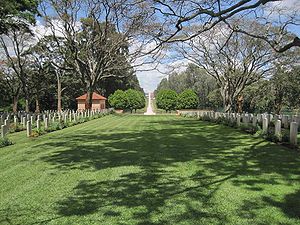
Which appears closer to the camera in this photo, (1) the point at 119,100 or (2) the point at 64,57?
(2) the point at 64,57

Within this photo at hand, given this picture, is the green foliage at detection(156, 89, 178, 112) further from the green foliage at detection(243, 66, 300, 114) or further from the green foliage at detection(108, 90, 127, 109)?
the green foliage at detection(243, 66, 300, 114)

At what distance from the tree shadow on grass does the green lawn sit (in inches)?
0.6

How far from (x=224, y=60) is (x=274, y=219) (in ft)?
91.7

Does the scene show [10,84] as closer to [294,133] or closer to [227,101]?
[227,101]

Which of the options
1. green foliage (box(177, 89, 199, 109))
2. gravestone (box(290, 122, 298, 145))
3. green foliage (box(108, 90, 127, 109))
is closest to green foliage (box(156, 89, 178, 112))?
green foliage (box(177, 89, 199, 109))

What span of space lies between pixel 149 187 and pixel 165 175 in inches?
41.3

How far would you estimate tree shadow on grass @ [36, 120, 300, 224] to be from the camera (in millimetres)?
5219

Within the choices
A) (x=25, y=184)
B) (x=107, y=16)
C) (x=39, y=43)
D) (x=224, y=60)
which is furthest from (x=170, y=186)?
(x=39, y=43)

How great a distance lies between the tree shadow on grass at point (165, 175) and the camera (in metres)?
5.22

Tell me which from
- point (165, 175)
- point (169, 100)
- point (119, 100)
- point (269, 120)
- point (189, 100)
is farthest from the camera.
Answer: point (169, 100)

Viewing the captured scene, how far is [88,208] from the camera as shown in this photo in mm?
5305

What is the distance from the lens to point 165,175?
24.6ft

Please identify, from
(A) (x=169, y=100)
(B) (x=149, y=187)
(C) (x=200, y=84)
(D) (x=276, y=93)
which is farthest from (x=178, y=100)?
(B) (x=149, y=187)

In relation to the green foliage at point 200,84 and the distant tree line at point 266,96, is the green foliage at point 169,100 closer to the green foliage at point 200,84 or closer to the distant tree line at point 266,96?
the distant tree line at point 266,96
